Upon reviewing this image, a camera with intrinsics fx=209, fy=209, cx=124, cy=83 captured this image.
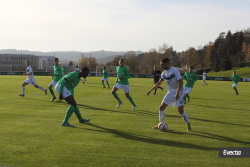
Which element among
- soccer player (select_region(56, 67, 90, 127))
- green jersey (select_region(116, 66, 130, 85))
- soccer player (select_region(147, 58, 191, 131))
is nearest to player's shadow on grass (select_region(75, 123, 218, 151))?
soccer player (select_region(147, 58, 191, 131))

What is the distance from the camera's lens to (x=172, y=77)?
629cm

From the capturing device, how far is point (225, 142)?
5.66m

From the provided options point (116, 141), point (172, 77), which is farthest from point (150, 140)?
point (172, 77)

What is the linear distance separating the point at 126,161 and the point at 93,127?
9.32 feet

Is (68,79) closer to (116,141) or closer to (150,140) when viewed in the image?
(116,141)

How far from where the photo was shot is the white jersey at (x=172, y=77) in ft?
20.3

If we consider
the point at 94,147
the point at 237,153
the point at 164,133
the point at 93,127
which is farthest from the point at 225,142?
Result: the point at 93,127

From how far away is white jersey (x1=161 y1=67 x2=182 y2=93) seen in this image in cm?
619

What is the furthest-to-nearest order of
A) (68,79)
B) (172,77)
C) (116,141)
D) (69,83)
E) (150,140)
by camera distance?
(69,83) → (68,79) → (172,77) → (150,140) → (116,141)

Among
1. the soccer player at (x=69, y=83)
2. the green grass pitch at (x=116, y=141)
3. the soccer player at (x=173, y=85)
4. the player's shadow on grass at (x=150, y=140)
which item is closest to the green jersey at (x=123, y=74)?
the green grass pitch at (x=116, y=141)

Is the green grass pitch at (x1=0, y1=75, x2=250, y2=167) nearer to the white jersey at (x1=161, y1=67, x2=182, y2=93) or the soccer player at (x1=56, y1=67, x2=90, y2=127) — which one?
the soccer player at (x1=56, y1=67, x2=90, y2=127)

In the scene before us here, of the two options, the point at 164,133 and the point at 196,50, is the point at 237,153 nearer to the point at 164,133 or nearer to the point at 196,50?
the point at 164,133

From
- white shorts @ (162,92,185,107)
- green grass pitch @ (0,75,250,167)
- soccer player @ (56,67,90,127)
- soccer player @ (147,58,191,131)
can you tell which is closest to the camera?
green grass pitch @ (0,75,250,167)

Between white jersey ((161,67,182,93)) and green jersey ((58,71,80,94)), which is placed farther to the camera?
green jersey ((58,71,80,94))
